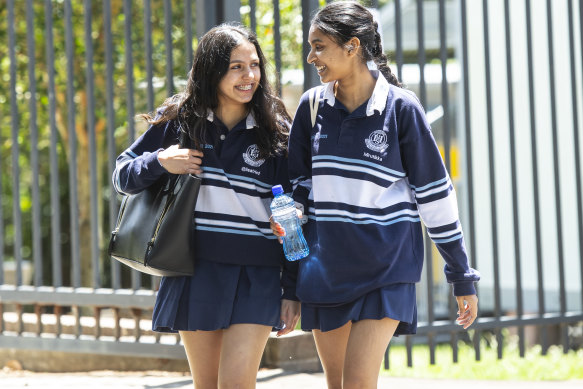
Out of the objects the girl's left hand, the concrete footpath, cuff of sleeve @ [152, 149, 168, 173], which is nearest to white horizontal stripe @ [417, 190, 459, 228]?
the girl's left hand

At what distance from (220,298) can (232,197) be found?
1.26 feet

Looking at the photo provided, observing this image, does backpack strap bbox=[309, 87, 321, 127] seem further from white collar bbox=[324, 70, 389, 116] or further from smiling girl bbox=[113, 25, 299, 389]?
smiling girl bbox=[113, 25, 299, 389]

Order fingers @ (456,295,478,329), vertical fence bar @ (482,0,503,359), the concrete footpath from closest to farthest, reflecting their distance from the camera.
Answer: fingers @ (456,295,478,329) → the concrete footpath → vertical fence bar @ (482,0,503,359)

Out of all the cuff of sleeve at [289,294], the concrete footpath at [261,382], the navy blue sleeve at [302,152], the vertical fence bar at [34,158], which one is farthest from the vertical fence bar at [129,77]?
the cuff of sleeve at [289,294]

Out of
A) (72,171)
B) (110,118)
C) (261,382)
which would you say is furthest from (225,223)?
(72,171)

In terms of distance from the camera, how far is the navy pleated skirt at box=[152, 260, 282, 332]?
325 centimetres

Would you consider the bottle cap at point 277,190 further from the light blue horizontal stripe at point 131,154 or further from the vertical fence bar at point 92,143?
the vertical fence bar at point 92,143

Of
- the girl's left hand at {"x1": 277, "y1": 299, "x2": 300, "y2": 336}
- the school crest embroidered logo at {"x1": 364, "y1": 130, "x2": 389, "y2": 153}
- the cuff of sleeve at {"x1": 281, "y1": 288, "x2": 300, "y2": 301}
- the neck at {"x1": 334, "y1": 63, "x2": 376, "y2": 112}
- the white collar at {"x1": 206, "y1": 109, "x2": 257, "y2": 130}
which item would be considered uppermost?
the neck at {"x1": 334, "y1": 63, "x2": 376, "y2": 112}

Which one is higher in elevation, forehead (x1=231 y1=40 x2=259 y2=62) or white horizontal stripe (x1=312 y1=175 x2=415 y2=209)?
forehead (x1=231 y1=40 x2=259 y2=62)

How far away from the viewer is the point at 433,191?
308 cm

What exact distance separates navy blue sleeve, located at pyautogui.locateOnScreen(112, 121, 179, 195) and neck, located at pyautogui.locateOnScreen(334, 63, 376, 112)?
0.70 metres

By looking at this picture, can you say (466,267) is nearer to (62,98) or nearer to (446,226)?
(446,226)

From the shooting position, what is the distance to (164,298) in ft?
11.1

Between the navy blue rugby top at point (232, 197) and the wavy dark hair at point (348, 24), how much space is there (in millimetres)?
504
